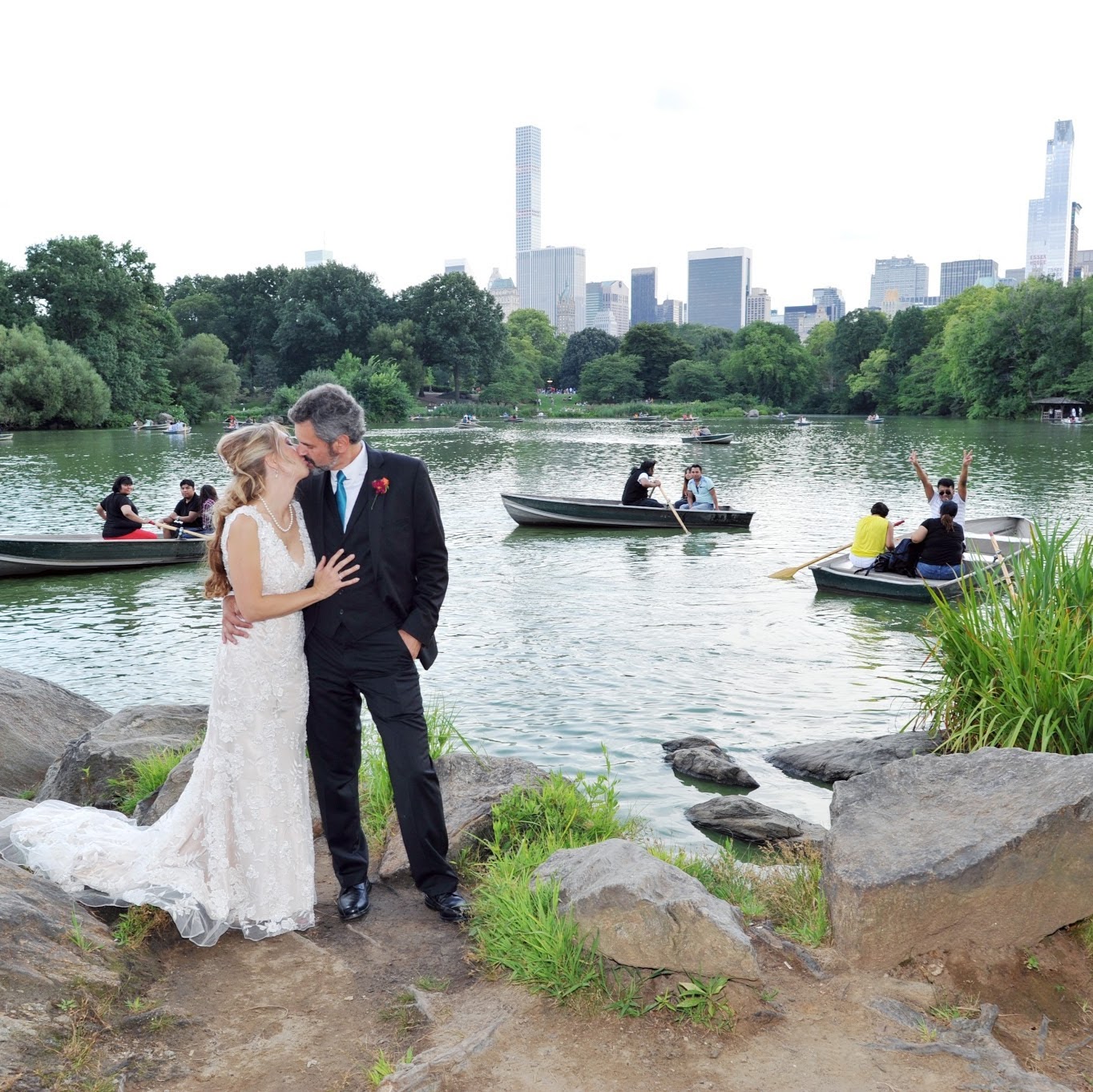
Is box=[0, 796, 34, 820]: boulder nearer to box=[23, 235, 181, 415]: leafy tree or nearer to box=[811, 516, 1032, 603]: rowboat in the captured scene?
box=[811, 516, 1032, 603]: rowboat

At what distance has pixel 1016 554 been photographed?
21.9 feet

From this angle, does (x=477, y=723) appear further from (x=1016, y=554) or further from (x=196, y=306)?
(x=196, y=306)

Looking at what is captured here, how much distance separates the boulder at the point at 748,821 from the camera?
6.39 m

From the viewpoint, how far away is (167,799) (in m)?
4.73

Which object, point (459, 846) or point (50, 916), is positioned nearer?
point (50, 916)

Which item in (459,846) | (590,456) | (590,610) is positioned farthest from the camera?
(590,456)

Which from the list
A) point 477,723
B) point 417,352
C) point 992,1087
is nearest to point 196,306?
point 417,352

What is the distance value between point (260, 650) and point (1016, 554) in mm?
4829

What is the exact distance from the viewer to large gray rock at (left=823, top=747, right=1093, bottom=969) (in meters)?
3.49

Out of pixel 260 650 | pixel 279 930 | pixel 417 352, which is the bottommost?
pixel 279 930

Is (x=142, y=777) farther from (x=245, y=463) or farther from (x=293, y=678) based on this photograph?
(x=245, y=463)

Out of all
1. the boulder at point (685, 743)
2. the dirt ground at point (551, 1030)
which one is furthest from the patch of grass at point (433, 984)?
the boulder at point (685, 743)

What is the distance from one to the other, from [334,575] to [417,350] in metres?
96.2

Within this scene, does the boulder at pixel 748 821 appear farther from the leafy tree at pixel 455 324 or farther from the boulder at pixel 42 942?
the leafy tree at pixel 455 324
